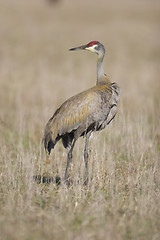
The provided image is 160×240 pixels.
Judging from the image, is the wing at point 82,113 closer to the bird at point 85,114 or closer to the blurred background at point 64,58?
the bird at point 85,114

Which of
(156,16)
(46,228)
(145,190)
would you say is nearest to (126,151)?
(145,190)

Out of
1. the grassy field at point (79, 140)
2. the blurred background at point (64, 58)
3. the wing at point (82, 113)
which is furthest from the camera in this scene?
the blurred background at point (64, 58)

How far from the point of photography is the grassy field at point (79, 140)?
456 cm

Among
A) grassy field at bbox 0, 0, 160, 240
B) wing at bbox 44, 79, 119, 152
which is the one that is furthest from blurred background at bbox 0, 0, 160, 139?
wing at bbox 44, 79, 119, 152

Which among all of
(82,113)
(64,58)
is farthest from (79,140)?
(64,58)

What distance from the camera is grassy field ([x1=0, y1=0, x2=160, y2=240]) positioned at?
15.0 ft

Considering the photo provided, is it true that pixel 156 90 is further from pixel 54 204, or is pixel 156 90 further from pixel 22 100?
pixel 54 204

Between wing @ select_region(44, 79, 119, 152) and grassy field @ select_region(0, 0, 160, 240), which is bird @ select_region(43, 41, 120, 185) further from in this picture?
grassy field @ select_region(0, 0, 160, 240)

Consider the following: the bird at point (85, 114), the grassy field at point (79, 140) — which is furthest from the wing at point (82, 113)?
the grassy field at point (79, 140)

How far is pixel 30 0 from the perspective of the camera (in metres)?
46.2

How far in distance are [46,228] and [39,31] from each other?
22701mm

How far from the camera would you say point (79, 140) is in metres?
7.07

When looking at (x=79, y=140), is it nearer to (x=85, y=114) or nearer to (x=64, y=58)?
(x=85, y=114)

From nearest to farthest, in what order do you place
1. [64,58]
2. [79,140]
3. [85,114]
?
[85,114] < [79,140] < [64,58]
